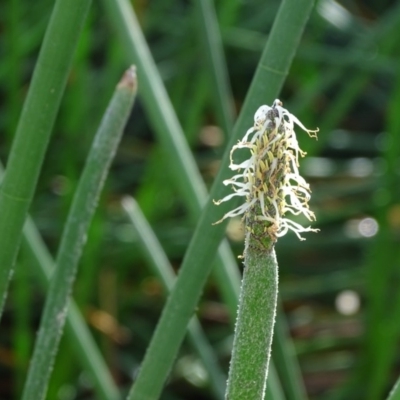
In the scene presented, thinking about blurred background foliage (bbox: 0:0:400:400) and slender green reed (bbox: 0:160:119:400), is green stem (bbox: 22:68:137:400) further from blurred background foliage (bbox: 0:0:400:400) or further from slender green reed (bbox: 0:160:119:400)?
blurred background foliage (bbox: 0:0:400:400)

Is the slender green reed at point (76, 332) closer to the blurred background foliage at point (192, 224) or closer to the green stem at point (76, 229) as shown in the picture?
the green stem at point (76, 229)

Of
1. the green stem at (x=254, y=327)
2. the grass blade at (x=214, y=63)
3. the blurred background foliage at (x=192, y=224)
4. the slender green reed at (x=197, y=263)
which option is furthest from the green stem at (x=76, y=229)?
the blurred background foliage at (x=192, y=224)

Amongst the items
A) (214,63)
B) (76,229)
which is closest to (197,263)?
(76,229)

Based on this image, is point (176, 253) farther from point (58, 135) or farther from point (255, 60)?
point (255, 60)

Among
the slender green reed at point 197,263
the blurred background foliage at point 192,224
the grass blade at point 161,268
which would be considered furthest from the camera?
the blurred background foliage at point 192,224

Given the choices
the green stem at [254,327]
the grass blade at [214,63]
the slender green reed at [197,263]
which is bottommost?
the green stem at [254,327]

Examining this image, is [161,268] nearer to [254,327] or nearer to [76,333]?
[76,333]
